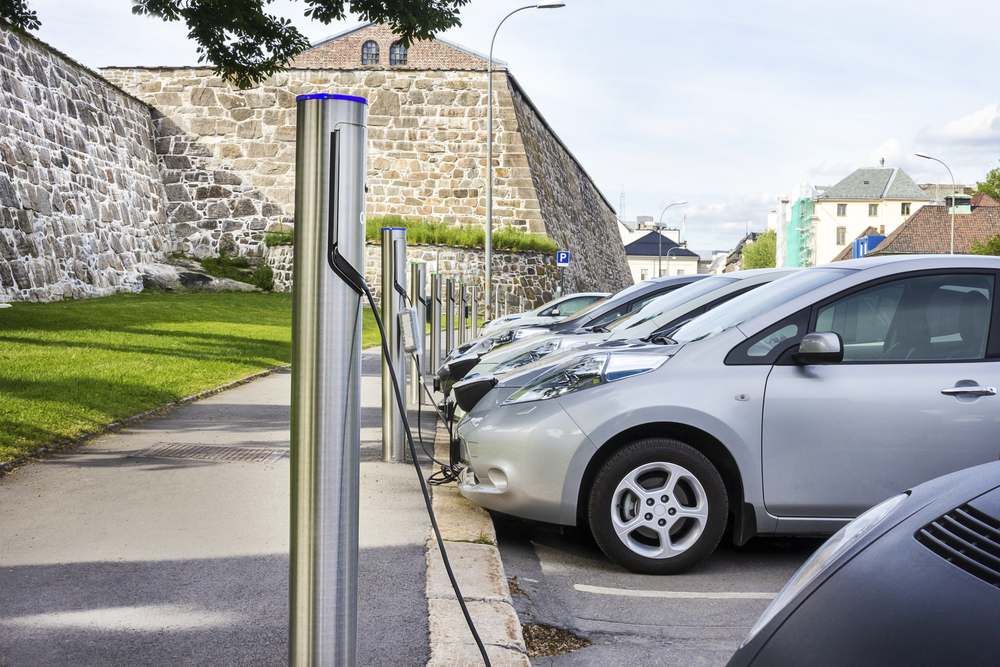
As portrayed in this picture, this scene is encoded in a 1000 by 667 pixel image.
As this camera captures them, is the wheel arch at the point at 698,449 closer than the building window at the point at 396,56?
Yes

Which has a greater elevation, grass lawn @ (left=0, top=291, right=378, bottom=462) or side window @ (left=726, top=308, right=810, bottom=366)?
side window @ (left=726, top=308, right=810, bottom=366)

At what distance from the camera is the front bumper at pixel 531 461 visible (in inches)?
168

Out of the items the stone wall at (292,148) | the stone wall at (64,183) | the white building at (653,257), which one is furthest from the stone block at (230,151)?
the white building at (653,257)

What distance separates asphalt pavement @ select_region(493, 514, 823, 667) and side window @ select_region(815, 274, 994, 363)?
3.98 feet

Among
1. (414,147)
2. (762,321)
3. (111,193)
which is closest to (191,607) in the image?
(762,321)

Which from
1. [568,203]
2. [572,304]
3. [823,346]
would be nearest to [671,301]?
[823,346]

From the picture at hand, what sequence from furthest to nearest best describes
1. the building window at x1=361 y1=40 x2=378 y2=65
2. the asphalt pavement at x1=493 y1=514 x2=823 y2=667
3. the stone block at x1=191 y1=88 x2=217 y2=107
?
the building window at x1=361 y1=40 x2=378 y2=65 → the stone block at x1=191 y1=88 x2=217 y2=107 → the asphalt pavement at x1=493 y1=514 x2=823 y2=667

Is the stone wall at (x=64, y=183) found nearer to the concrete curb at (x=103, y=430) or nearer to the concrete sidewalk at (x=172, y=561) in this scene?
the concrete curb at (x=103, y=430)

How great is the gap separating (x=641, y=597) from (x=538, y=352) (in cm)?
281

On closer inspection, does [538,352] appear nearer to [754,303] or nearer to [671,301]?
[671,301]

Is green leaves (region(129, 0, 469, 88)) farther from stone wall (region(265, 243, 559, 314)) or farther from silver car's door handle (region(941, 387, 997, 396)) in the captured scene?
stone wall (region(265, 243, 559, 314))

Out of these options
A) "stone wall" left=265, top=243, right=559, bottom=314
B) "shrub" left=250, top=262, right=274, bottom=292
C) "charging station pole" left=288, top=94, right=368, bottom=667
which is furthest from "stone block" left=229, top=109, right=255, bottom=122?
"charging station pole" left=288, top=94, right=368, bottom=667

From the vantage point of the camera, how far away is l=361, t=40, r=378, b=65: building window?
4875cm

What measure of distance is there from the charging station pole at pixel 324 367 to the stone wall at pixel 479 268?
25.9 metres
